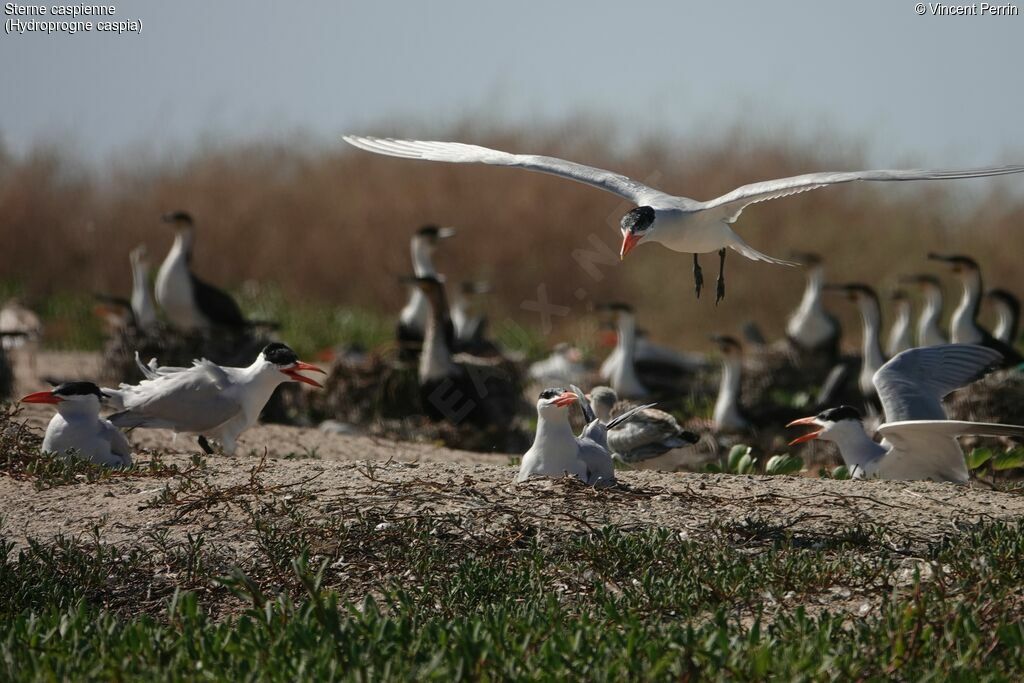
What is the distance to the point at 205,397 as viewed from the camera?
6.75 meters

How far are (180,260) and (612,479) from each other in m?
7.60

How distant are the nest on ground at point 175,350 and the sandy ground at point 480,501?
5113 mm

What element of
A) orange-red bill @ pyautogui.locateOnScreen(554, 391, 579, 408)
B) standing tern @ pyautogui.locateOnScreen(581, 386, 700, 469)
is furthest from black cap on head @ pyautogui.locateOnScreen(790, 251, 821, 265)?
orange-red bill @ pyautogui.locateOnScreen(554, 391, 579, 408)

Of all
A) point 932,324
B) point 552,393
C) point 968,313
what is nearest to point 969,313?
point 968,313

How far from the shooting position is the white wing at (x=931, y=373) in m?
6.70

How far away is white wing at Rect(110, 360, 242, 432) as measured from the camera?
6660mm

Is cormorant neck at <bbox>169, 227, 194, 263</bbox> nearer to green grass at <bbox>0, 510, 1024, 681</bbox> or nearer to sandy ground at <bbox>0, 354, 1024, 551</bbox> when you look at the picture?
sandy ground at <bbox>0, 354, 1024, 551</bbox>

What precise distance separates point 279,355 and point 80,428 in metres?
1.40

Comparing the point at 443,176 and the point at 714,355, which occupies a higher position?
the point at 443,176

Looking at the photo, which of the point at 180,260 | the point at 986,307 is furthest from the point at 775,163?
the point at 180,260

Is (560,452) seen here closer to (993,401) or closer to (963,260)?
(993,401)

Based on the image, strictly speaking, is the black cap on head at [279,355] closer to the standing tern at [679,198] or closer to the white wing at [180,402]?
the white wing at [180,402]

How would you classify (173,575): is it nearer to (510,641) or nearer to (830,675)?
(510,641)

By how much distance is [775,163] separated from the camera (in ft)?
65.1
